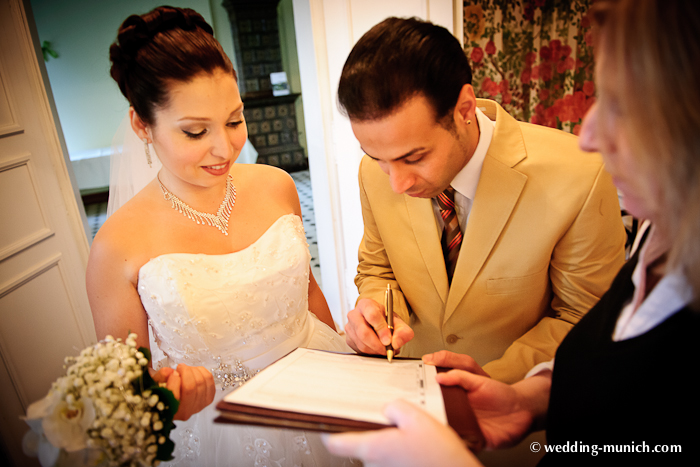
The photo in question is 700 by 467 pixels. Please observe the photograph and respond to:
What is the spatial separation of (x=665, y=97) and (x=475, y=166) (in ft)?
2.98

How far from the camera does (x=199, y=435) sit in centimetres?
Answer: 144

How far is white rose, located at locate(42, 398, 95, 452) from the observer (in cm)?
75

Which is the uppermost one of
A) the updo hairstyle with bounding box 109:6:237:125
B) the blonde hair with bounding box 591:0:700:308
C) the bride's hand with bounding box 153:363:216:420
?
the updo hairstyle with bounding box 109:6:237:125

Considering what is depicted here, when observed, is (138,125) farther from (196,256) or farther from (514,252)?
(514,252)

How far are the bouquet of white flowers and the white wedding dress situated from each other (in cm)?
53

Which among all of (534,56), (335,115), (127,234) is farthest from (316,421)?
(534,56)

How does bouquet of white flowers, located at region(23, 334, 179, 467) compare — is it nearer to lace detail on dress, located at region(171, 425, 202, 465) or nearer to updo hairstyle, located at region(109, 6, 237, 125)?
lace detail on dress, located at region(171, 425, 202, 465)

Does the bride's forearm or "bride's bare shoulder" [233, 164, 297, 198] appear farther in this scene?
"bride's bare shoulder" [233, 164, 297, 198]

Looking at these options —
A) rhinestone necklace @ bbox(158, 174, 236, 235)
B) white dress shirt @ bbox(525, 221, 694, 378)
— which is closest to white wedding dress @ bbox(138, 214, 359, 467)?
rhinestone necklace @ bbox(158, 174, 236, 235)

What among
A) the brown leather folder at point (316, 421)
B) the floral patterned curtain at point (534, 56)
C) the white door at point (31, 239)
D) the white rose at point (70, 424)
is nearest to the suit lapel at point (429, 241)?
the brown leather folder at point (316, 421)

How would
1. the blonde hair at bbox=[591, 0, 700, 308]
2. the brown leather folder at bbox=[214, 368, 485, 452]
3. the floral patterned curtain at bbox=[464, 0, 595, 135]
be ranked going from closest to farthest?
the blonde hair at bbox=[591, 0, 700, 308] < the brown leather folder at bbox=[214, 368, 485, 452] < the floral patterned curtain at bbox=[464, 0, 595, 135]

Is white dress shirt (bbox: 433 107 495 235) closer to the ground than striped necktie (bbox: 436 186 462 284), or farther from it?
farther from it

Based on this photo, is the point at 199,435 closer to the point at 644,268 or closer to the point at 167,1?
the point at 644,268

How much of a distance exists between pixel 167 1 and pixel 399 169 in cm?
553
